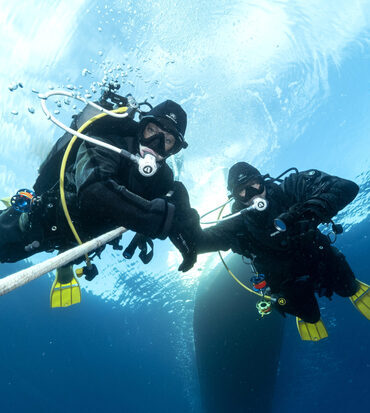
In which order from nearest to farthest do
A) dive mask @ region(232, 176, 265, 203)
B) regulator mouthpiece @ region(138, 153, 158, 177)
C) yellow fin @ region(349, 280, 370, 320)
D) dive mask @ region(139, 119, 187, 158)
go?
regulator mouthpiece @ region(138, 153, 158, 177) → dive mask @ region(139, 119, 187, 158) → dive mask @ region(232, 176, 265, 203) → yellow fin @ region(349, 280, 370, 320)

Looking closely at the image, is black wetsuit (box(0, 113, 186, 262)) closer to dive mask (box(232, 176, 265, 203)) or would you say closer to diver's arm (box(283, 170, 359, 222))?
dive mask (box(232, 176, 265, 203))

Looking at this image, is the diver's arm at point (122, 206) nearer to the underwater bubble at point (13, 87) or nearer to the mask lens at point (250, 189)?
the mask lens at point (250, 189)

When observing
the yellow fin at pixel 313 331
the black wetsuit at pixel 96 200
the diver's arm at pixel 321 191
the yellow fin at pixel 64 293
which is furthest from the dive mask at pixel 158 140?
the yellow fin at pixel 313 331

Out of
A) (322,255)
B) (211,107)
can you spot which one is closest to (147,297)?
(211,107)

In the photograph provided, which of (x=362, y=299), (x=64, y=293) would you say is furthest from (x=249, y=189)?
(x=64, y=293)

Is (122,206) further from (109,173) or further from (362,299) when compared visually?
(362,299)

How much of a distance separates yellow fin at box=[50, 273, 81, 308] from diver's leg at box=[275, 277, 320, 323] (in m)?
4.61

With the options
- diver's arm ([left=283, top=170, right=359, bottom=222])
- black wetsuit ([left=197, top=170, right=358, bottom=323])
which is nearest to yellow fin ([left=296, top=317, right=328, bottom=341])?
black wetsuit ([left=197, top=170, right=358, bottom=323])

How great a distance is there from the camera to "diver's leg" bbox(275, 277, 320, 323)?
5207 mm

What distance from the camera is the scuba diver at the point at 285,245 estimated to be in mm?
5082

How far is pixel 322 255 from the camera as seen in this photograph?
211 inches

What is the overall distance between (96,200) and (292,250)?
14.1ft

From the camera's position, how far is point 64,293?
5539mm

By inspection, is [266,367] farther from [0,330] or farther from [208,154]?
[0,330]
